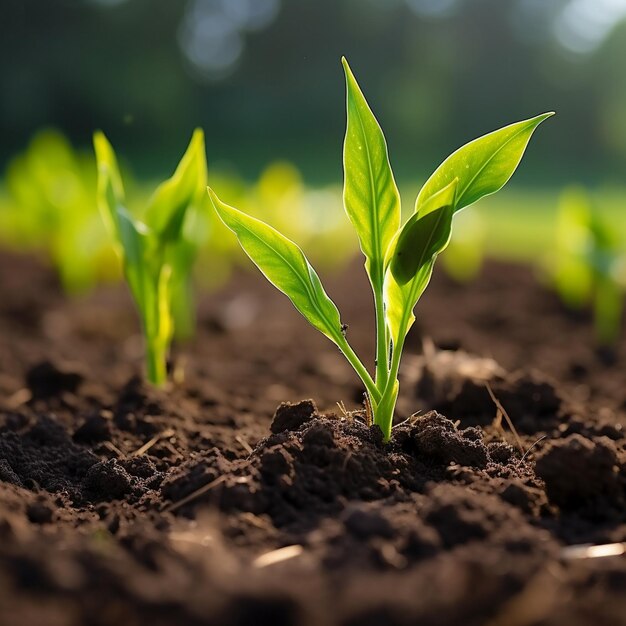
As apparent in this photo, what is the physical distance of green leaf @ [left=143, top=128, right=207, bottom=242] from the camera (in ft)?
6.51

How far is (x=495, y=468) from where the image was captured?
54.9 inches

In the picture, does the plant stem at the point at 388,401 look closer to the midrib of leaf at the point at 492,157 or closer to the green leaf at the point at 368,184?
the green leaf at the point at 368,184

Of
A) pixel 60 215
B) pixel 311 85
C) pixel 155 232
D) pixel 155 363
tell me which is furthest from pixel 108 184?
pixel 311 85

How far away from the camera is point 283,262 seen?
4.73 feet

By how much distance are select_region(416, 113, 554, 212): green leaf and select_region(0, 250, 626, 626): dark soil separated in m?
0.41

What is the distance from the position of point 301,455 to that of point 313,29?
623 inches

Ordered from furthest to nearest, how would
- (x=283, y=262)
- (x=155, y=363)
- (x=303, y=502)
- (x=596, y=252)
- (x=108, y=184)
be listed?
(x=596, y=252) → (x=155, y=363) → (x=108, y=184) → (x=283, y=262) → (x=303, y=502)

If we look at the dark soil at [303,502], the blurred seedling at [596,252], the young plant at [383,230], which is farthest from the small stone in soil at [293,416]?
the blurred seedling at [596,252]

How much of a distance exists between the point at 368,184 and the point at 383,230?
0.08 meters

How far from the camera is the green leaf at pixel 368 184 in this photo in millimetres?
1355

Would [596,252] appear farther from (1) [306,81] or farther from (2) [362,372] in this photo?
(1) [306,81]

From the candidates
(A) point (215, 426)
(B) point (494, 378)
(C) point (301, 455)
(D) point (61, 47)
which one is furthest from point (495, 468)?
(D) point (61, 47)

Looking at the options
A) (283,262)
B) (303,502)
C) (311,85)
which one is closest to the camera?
(303,502)

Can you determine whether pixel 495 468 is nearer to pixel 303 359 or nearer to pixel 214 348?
pixel 303 359
